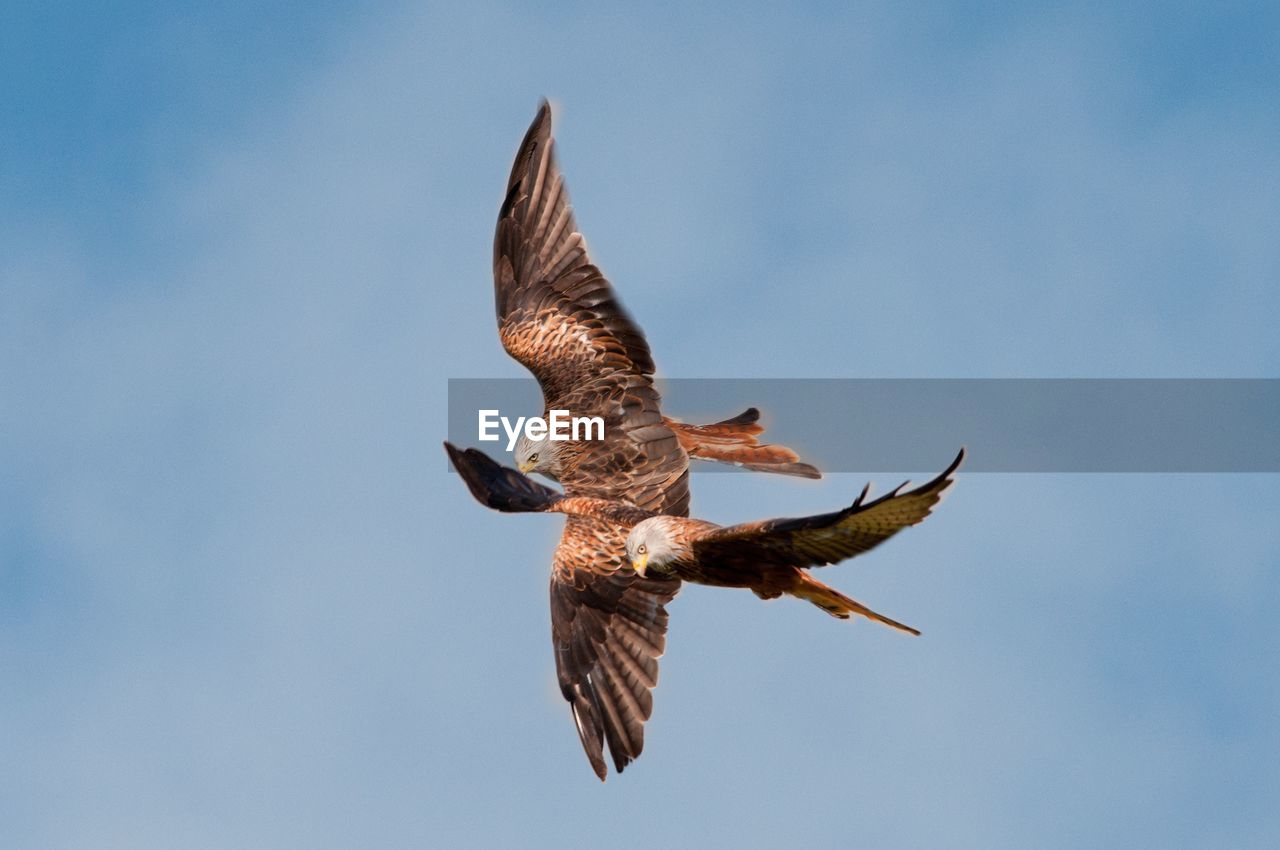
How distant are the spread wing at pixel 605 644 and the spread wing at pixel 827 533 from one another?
7.52ft

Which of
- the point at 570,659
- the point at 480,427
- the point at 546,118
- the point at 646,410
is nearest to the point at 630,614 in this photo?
the point at 570,659

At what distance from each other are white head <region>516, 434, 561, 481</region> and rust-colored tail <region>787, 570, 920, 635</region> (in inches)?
129

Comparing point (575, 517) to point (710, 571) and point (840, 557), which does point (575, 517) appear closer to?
point (710, 571)

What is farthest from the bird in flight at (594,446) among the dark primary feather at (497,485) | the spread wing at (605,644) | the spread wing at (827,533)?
the spread wing at (827,533)

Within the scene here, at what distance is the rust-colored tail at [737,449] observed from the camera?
1688 centimetres

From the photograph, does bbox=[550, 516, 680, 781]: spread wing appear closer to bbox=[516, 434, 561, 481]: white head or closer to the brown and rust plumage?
the brown and rust plumage

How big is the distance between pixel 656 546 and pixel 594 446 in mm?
2758

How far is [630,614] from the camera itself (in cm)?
1627

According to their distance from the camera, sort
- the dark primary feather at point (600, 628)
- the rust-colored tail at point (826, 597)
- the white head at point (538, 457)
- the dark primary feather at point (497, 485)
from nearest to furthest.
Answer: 1. the rust-colored tail at point (826, 597)
2. the dark primary feather at point (600, 628)
3. the dark primary feather at point (497, 485)
4. the white head at point (538, 457)

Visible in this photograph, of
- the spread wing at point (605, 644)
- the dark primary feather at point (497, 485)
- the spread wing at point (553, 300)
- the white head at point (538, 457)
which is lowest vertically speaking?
the spread wing at point (605, 644)

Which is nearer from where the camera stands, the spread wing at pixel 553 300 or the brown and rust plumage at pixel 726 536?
the brown and rust plumage at pixel 726 536

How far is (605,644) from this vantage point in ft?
53.3

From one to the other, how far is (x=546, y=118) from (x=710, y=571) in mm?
5002

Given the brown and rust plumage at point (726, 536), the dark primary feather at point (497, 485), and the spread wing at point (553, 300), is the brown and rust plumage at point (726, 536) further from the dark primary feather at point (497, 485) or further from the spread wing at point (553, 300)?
the spread wing at point (553, 300)
